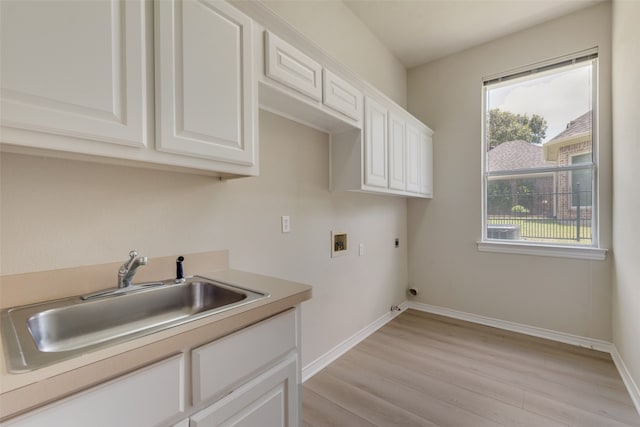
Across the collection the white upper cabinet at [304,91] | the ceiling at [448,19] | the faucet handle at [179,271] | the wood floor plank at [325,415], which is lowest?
the wood floor plank at [325,415]

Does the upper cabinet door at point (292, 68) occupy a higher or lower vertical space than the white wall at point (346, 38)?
lower

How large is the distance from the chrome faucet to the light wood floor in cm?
130

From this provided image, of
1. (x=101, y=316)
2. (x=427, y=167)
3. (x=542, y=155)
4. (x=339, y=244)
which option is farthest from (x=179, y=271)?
(x=542, y=155)

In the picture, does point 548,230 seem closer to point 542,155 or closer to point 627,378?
point 542,155

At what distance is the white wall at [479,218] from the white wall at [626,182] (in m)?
0.15

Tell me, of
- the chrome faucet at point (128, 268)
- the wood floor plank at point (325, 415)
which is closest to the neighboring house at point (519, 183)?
the wood floor plank at point (325, 415)

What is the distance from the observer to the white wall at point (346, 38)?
2.08 meters

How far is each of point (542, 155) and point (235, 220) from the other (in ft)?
10.2

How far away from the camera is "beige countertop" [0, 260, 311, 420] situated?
553 mm

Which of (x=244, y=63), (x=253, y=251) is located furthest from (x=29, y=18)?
(x=253, y=251)

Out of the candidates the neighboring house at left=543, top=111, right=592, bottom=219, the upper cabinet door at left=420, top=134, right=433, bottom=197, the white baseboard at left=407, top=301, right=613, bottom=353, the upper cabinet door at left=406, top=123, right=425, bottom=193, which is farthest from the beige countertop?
the neighboring house at left=543, top=111, right=592, bottom=219

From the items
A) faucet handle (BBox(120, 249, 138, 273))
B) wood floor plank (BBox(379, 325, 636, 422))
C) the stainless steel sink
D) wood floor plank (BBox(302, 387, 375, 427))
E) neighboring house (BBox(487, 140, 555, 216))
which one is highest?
neighboring house (BBox(487, 140, 555, 216))

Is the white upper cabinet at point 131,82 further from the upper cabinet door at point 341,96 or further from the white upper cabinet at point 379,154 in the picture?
the white upper cabinet at point 379,154

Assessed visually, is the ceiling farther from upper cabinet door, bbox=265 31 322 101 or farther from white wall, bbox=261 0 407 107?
upper cabinet door, bbox=265 31 322 101
